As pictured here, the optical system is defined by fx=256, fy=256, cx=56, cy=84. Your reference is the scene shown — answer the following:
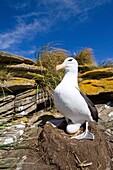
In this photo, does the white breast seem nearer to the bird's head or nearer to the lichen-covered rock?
the bird's head

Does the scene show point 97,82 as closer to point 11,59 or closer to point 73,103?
point 11,59

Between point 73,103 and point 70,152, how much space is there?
53 cm

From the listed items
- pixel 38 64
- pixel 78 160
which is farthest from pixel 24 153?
pixel 38 64

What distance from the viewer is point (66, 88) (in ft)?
9.37

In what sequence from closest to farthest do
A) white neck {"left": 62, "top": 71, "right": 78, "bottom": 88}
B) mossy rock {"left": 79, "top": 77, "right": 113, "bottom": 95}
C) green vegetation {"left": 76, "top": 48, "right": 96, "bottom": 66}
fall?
white neck {"left": 62, "top": 71, "right": 78, "bottom": 88}, mossy rock {"left": 79, "top": 77, "right": 113, "bottom": 95}, green vegetation {"left": 76, "top": 48, "right": 96, "bottom": 66}

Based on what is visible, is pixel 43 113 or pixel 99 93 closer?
pixel 43 113

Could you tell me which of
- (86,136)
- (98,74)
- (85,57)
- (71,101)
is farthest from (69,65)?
(85,57)

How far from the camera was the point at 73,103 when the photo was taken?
9.32 feet

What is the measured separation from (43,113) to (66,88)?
126 cm

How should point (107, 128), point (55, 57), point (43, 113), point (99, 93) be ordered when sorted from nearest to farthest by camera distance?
point (107, 128)
point (43, 113)
point (99, 93)
point (55, 57)

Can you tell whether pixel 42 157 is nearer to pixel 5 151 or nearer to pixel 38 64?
pixel 5 151

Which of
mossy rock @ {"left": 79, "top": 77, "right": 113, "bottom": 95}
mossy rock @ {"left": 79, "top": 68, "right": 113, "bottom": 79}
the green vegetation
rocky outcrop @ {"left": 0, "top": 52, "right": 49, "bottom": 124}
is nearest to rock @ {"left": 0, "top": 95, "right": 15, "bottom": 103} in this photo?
rocky outcrop @ {"left": 0, "top": 52, "right": 49, "bottom": 124}

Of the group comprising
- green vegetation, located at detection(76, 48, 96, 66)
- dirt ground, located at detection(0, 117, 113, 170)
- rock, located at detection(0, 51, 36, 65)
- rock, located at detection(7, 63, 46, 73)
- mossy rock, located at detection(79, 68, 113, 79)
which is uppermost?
green vegetation, located at detection(76, 48, 96, 66)

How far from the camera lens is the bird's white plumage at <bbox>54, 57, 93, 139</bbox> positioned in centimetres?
284
